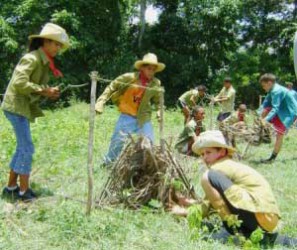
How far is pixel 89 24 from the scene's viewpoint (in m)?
20.6

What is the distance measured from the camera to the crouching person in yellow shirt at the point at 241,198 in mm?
4039

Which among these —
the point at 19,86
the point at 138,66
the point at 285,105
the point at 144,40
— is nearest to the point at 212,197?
the point at 19,86

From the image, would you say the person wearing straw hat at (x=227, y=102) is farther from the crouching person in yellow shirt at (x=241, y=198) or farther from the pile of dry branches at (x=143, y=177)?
the crouching person in yellow shirt at (x=241, y=198)

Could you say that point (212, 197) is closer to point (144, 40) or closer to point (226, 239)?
point (226, 239)

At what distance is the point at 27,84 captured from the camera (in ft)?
15.4

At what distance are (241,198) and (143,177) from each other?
1312 mm

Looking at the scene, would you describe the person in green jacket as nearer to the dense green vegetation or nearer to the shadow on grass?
the shadow on grass

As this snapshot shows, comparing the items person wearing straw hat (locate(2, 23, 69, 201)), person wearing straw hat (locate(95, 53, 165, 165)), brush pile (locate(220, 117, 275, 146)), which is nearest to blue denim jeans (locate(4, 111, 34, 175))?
person wearing straw hat (locate(2, 23, 69, 201))

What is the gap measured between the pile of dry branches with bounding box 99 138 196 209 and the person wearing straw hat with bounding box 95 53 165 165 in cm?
89

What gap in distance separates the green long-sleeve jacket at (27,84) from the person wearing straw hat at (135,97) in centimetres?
120

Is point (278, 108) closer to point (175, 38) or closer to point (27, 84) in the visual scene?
point (27, 84)

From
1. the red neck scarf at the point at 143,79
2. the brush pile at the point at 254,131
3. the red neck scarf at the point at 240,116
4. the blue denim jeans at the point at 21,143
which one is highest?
the red neck scarf at the point at 143,79

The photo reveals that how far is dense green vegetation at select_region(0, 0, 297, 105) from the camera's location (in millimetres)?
19578

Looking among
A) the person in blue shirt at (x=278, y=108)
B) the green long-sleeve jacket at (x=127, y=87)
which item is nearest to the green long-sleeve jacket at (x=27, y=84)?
the green long-sleeve jacket at (x=127, y=87)
